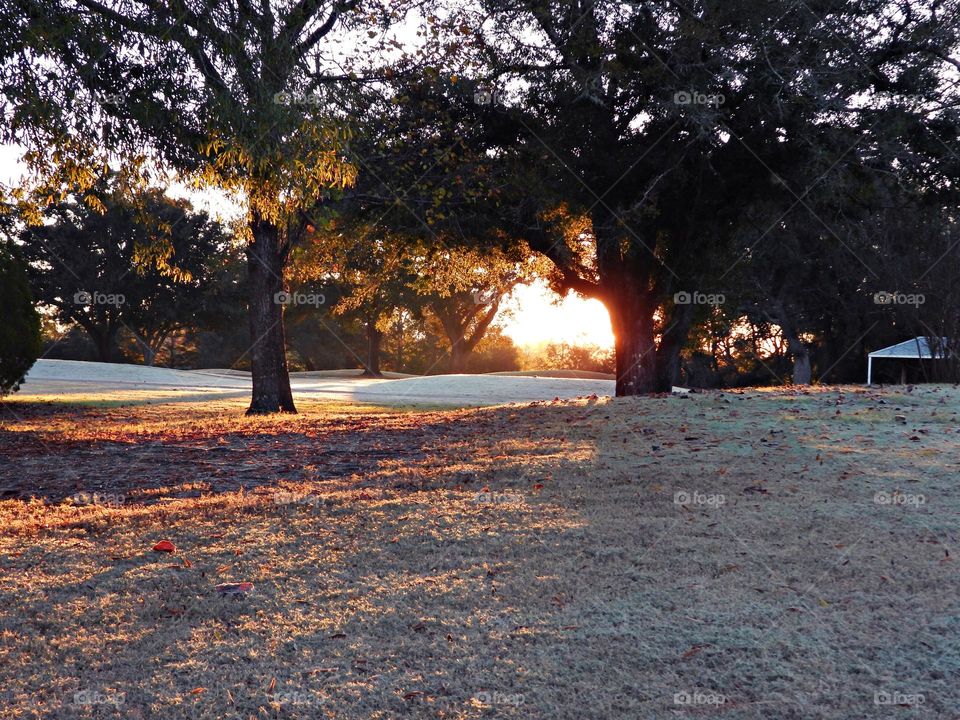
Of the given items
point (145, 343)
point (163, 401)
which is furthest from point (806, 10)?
point (145, 343)

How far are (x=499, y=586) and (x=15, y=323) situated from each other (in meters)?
14.8

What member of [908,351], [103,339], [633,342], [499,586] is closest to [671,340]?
[633,342]

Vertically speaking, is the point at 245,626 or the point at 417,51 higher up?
the point at 417,51

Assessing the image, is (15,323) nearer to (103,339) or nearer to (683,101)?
(683,101)

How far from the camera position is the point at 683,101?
475 inches

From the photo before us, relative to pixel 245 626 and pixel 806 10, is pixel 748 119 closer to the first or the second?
pixel 806 10

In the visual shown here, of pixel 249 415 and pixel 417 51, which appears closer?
pixel 417 51

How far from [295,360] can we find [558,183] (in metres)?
53.0

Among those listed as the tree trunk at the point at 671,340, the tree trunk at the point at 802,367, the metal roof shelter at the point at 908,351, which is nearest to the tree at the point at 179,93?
the tree trunk at the point at 671,340

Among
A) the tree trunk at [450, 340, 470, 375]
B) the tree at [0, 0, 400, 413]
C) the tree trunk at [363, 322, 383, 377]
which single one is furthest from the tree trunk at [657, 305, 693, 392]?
the tree trunk at [363, 322, 383, 377]

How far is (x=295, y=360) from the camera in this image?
2499 inches

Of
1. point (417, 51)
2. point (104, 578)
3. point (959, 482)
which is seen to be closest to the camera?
point (104, 578)

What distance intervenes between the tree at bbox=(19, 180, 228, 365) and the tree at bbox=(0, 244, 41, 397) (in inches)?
925

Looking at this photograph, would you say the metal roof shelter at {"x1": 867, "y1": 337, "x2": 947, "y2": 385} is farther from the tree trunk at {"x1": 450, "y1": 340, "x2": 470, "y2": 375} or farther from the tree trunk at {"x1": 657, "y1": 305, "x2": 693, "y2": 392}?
the tree trunk at {"x1": 450, "y1": 340, "x2": 470, "y2": 375}
